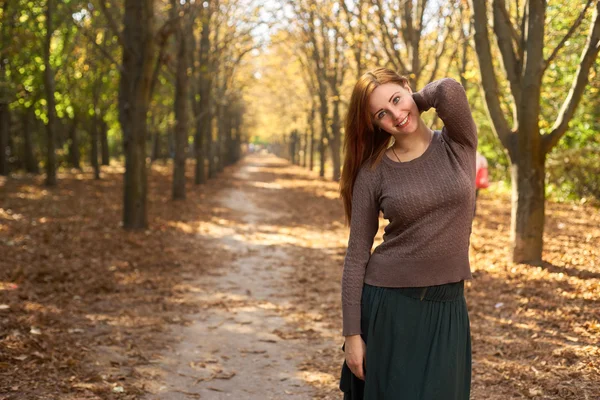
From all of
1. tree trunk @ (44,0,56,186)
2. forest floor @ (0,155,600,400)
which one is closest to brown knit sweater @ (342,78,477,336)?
forest floor @ (0,155,600,400)

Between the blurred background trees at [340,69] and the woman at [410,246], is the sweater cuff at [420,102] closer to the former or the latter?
the woman at [410,246]

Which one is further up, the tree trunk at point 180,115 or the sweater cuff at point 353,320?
the tree trunk at point 180,115

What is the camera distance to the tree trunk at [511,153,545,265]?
8367 mm

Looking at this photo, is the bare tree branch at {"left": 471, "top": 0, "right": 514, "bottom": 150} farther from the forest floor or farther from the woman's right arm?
the woman's right arm

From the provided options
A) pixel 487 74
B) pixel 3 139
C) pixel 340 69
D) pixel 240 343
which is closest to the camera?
pixel 240 343

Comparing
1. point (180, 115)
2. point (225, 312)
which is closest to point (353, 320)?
point (225, 312)

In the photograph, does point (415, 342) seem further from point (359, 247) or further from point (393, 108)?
point (393, 108)

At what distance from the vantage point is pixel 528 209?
8422 mm

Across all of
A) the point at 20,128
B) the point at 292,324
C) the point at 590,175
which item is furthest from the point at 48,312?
the point at 20,128

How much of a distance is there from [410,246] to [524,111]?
640cm

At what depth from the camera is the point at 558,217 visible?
13750 mm

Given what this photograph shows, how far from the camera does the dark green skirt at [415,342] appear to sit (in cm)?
252

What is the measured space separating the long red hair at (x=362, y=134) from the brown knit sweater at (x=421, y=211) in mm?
59

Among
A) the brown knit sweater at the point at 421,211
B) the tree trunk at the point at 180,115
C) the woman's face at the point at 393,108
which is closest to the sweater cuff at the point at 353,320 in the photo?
the brown knit sweater at the point at 421,211
